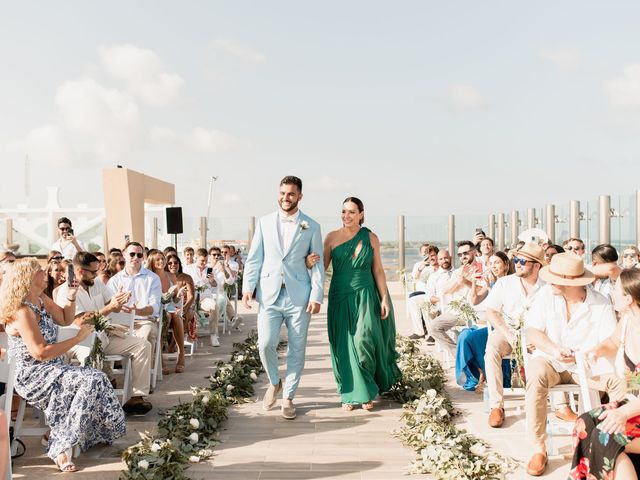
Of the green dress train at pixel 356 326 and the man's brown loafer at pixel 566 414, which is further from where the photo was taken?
Answer: the green dress train at pixel 356 326

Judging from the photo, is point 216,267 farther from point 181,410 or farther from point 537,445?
point 537,445

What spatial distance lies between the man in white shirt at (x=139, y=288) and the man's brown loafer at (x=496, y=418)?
352 centimetres

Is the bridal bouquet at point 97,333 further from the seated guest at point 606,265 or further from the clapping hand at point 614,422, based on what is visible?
the seated guest at point 606,265

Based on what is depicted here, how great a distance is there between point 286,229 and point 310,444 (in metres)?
1.82

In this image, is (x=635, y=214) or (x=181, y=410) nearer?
(x=181, y=410)

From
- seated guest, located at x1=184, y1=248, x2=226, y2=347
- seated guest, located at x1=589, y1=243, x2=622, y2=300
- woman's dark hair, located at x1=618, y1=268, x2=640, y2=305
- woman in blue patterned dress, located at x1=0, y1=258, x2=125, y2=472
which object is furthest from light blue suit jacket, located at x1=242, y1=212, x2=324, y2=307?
seated guest, located at x1=184, y1=248, x2=226, y2=347

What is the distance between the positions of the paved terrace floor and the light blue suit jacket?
100 cm

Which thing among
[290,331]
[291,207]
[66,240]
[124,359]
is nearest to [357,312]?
[290,331]

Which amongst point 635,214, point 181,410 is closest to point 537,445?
point 181,410

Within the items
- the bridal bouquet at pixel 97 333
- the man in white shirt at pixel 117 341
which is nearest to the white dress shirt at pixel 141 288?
the man in white shirt at pixel 117 341

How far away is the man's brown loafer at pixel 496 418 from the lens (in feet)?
18.0

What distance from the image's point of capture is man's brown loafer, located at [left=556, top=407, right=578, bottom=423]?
18.4 ft

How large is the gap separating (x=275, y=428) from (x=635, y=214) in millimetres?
9576

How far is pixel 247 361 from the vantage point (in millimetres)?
7988
